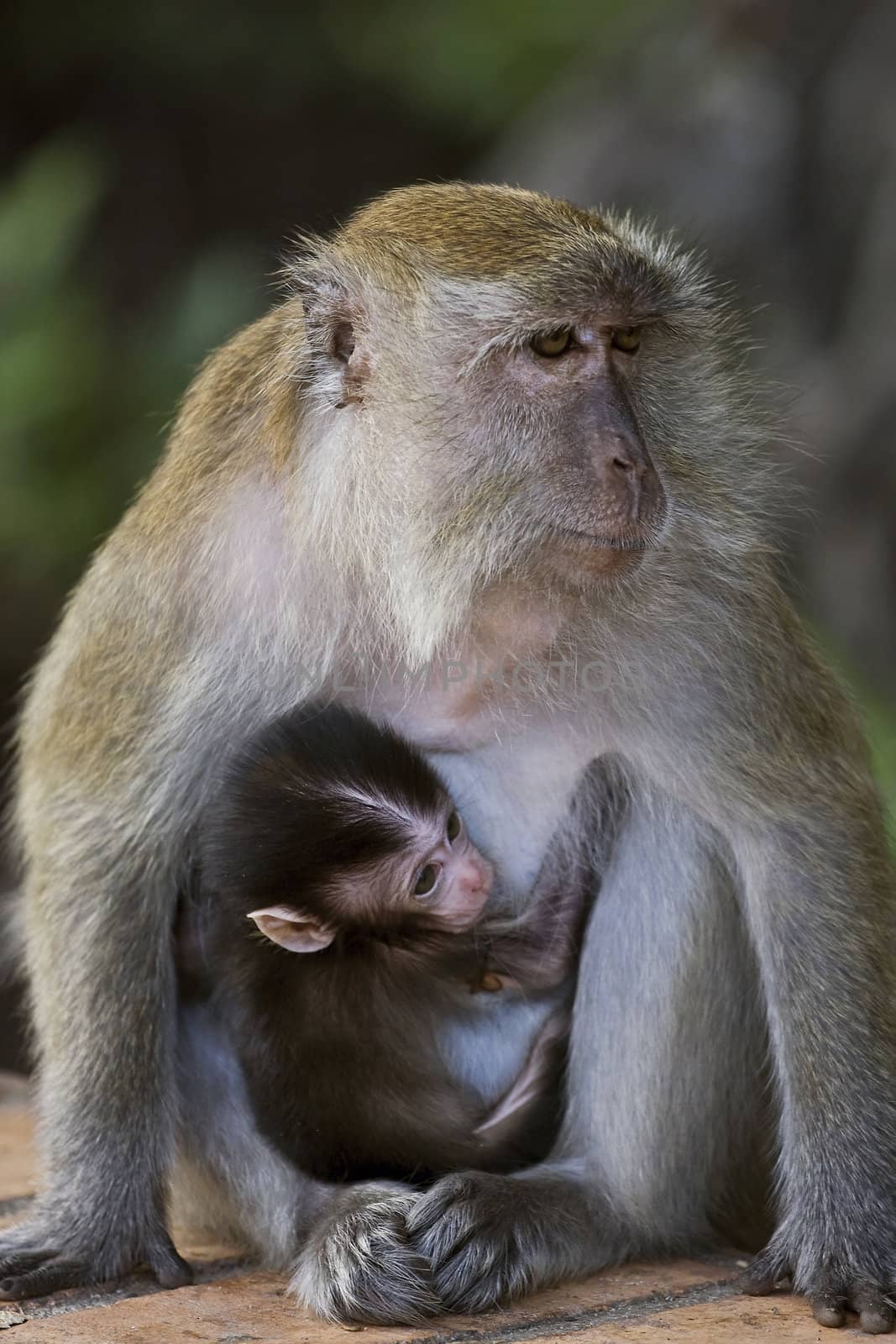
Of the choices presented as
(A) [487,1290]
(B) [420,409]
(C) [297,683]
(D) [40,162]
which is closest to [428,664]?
(C) [297,683]

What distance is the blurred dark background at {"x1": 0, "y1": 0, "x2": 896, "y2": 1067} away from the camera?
7.02 metres

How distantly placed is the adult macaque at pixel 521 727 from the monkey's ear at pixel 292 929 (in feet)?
0.66

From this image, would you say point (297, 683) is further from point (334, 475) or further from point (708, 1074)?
point (708, 1074)

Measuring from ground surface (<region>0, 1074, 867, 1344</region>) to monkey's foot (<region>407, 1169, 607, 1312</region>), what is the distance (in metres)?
0.04

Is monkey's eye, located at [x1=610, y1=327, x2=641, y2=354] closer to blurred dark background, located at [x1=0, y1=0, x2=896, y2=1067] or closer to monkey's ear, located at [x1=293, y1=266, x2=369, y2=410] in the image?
monkey's ear, located at [x1=293, y1=266, x2=369, y2=410]

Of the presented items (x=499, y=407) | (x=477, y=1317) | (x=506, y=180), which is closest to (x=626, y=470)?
(x=499, y=407)

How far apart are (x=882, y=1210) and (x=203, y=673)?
1.49 m

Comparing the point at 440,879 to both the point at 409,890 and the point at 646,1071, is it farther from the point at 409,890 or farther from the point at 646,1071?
the point at 646,1071

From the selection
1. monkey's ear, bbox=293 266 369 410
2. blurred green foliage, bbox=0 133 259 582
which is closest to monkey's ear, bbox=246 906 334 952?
monkey's ear, bbox=293 266 369 410

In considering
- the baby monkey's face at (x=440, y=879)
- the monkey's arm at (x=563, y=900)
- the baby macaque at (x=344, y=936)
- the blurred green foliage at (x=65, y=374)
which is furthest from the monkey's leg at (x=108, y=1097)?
the blurred green foliage at (x=65, y=374)

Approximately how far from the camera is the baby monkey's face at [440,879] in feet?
10.8

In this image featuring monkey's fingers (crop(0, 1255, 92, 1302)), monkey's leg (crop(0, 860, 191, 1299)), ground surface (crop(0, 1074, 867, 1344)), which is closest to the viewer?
ground surface (crop(0, 1074, 867, 1344))

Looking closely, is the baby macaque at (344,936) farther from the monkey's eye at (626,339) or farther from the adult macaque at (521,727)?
the monkey's eye at (626,339)

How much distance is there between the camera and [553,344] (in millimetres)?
3086
